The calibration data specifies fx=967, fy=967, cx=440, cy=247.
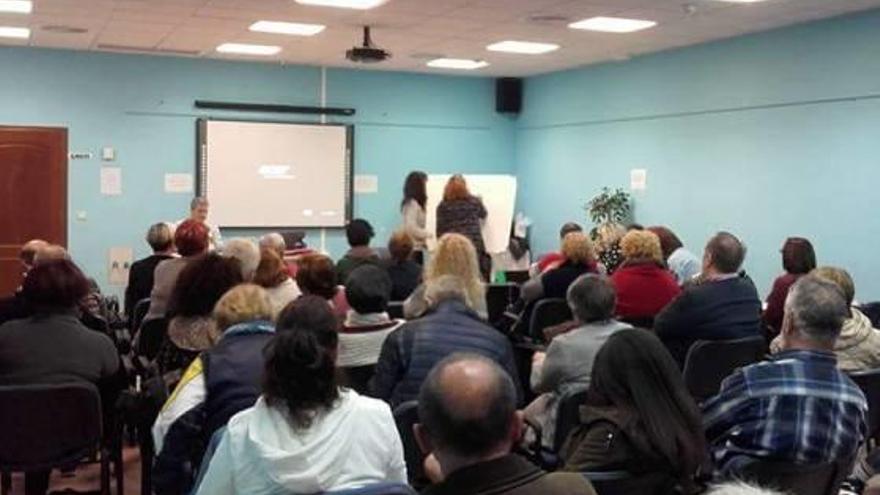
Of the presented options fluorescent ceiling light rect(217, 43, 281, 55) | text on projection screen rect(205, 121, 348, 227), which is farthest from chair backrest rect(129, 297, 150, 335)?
text on projection screen rect(205, 121, 348, 227)

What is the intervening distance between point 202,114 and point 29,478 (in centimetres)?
731

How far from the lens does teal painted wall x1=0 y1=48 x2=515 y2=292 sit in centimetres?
1022

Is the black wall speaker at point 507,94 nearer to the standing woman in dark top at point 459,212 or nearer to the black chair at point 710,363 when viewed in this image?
the standing woman in dark top at point 459,212

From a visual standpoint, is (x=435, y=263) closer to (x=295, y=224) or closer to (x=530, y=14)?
(x=530, y=14)

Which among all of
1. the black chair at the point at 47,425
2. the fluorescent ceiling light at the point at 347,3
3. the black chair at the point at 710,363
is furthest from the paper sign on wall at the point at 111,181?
the black chair at the point at 710,363

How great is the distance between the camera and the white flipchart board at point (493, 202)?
9.73 metres

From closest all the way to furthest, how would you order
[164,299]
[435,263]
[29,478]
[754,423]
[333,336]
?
[754,423], [333,336], [29,478], [435,263], [164,299]

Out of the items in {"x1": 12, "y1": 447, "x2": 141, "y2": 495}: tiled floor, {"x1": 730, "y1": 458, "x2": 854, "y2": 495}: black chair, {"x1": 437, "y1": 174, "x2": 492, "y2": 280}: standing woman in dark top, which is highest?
{"x1": 437, "y1": 174, "x2": 492, "y2": 280}: standing woman in dark top

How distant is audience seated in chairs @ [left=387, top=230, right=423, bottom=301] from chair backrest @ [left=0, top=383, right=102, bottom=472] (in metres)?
2.93

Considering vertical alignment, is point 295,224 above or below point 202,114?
below

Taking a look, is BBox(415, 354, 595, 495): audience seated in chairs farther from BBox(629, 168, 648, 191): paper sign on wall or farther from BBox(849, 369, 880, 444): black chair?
BBox(629, 168, 648, 191): paper sign on wall

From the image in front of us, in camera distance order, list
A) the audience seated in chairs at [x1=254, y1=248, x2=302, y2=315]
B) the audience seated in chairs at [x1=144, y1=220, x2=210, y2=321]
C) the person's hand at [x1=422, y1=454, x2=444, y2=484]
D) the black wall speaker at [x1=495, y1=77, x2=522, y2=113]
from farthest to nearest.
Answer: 1. the black wall speaker at [x1=495, y1=77, x2=522, y2=113]
2. the audience seated in chairs at [x1=144, y1=220, x2=210, y2=321]
3. the audience seated in chairs at [x1=254, y1=248, x2=302, y2=315]
4. the person's hand at [x1=422, y1=454, x2=444, y2=484]

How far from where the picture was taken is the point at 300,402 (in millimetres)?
2348

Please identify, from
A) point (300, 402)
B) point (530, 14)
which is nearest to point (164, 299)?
point (300, 402)
